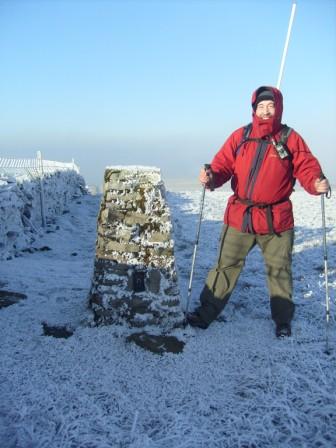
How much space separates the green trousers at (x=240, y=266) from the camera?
407 centimetres

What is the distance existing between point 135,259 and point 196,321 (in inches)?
43.0

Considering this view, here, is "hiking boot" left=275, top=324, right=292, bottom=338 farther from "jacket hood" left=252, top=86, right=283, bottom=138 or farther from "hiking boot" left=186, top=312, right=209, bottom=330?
"jacket hood" left=252, top=86, right=283, bottom=138

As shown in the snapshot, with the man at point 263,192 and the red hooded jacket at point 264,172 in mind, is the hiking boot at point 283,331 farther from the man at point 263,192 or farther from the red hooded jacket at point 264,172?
the red hooded jacket at point 264,172

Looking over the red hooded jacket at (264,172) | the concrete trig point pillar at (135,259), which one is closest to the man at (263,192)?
the red hooded jacket at (264,172)

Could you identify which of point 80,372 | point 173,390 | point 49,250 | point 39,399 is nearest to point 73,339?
point 80,372

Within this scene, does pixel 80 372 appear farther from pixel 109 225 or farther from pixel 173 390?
pixel 109 225

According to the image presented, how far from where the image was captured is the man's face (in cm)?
372

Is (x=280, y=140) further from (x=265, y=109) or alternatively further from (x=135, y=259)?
(x=135, y=259)

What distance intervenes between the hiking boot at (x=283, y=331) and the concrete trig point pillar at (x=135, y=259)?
1137 mm

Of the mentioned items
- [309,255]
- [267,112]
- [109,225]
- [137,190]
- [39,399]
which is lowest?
[39,399]

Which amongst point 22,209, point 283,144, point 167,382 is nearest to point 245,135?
point 283,144

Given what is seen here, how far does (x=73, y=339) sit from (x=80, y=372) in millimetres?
572

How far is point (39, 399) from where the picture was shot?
3.01 m

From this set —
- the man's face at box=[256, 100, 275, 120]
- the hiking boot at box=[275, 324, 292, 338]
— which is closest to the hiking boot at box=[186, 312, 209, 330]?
the hiking boot at box=[275, 324, 292, 338]
